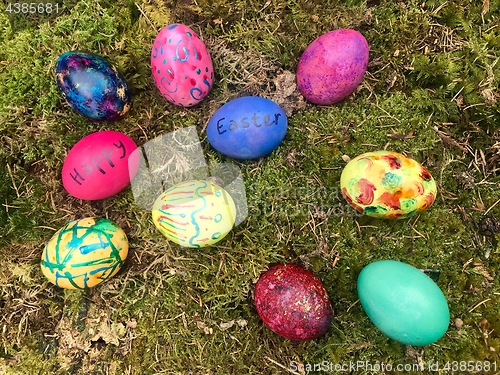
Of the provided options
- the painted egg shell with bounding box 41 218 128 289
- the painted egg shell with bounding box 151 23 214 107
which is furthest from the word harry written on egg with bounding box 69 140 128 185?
the painted egg shell with bounding box 151 23 214 107

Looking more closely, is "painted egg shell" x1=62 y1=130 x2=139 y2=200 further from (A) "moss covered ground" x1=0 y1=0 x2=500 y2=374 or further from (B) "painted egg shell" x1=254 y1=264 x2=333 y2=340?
(B) "painted egg shell" x1=254 y1=264 x2=333 y2=340

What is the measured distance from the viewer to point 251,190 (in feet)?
7.44

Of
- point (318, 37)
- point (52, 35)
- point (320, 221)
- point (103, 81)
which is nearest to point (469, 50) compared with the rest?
point (318, 37)

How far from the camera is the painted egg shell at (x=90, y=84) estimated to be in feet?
6.86

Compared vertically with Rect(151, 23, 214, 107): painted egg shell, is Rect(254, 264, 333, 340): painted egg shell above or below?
below

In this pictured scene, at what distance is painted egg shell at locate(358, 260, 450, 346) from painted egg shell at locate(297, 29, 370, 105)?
3.10ft

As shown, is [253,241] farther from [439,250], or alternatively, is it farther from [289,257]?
[439,250]

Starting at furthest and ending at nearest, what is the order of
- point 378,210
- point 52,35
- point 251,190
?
1. point 52,35
2. point 251,190
3. point 378,210

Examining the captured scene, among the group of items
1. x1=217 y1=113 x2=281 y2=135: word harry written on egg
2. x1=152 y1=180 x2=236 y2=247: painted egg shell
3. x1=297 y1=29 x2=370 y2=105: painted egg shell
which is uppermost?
x1=297 y1=29 x2=370 y2=105: painted egg shell

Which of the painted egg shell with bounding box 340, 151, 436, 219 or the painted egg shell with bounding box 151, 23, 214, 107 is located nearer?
the painted egg shell with bounding box 340, 151, 436, 219

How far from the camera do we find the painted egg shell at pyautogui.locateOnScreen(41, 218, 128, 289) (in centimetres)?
202

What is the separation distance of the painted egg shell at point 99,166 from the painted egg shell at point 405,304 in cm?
135

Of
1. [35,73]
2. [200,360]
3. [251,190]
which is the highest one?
[35,73]

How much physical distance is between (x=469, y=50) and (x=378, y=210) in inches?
44.8
